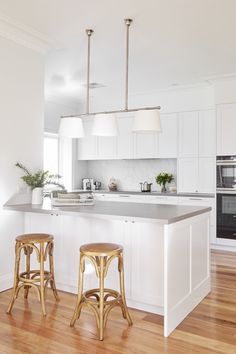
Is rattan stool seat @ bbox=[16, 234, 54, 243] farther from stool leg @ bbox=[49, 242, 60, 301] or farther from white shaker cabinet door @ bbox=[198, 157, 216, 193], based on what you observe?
white shaker cabinet door @ bbox=[198, 157, 216, 193]

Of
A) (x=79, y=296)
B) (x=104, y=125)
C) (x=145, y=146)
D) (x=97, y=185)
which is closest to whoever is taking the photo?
(x=79, y=296)

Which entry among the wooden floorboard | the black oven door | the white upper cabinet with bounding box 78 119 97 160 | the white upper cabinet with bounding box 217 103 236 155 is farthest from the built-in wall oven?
the white upper cabinet with bounding box 78 119 97 160

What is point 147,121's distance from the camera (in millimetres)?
3066

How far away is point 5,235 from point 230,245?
3.49 meters

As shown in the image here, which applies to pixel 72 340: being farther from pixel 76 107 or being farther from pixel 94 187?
pixel 76 107

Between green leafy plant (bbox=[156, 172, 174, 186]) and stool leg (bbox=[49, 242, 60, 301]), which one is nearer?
stool leg (bbox=[49, 242, 60, 301])

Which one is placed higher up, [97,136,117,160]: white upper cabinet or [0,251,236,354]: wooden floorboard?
[97,136,117,160]: white upper cabinet

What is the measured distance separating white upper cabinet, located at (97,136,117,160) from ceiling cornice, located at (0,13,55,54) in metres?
2.99

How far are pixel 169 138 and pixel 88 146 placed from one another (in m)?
1.90

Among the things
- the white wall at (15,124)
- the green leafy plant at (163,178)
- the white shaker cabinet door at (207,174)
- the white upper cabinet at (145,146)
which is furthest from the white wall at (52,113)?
the white shaker cabinet door at (207,174)

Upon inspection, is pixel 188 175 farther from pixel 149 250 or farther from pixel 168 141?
pixel 149 250

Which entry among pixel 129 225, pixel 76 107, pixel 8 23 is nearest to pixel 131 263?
pixel 129 225

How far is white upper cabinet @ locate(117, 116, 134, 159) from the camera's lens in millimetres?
6547

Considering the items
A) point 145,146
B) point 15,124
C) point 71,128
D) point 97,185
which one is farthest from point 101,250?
point 97,185
